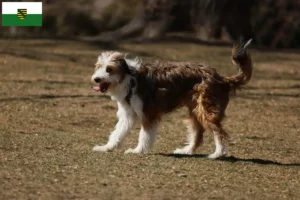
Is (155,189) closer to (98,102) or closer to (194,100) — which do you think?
(194,100)

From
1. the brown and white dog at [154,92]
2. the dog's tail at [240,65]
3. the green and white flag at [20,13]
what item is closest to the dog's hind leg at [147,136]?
the brown and white dog at [154,92]

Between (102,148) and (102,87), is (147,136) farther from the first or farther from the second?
(102,87)

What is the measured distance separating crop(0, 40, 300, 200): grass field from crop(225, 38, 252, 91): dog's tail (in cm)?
90

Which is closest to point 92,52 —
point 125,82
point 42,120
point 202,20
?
point 202,20

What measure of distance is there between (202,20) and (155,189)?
19.7 meters

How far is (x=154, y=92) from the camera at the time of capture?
9.69 meters

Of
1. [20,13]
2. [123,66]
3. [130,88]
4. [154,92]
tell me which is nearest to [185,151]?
[154,92]

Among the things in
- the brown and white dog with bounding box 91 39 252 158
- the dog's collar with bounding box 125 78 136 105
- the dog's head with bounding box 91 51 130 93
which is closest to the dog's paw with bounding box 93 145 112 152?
the brown and white dog with bounding box 91 39 252 158

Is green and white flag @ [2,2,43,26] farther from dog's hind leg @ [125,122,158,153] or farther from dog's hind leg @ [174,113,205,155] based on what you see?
dog's hind leg @ [125,122,158,153]

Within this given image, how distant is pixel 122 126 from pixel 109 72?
658 mm

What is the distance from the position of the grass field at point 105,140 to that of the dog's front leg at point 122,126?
0.15 m

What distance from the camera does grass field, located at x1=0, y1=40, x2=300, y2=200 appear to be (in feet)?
26.5

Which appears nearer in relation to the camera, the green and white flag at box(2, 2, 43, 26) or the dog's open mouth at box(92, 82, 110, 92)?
the dog's open mouth at box(92, 82, 110, 92)

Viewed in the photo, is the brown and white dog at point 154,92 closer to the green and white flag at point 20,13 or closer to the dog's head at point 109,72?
the dog's head at point 109,72
